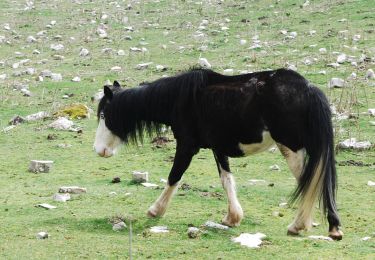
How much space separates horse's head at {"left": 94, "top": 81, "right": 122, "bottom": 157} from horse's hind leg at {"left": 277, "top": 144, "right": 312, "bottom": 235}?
7.79 ft

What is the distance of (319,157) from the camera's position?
747 cm

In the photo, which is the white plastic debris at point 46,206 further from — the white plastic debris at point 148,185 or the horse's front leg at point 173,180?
the white plastic debris at point 148,185

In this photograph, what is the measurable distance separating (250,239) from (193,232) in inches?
23.2

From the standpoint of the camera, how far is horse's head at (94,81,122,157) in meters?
9.12

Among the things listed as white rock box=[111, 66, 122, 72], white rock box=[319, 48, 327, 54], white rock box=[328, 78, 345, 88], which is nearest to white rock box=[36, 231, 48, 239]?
white rock box=[328, 78, 345, 88]

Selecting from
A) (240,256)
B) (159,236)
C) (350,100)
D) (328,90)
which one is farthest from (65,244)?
(328,90)

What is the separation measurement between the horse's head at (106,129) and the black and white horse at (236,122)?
0.04ft

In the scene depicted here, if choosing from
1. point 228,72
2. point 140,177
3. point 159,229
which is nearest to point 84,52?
point 228,72

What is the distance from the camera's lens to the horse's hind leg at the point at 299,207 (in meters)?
7.61

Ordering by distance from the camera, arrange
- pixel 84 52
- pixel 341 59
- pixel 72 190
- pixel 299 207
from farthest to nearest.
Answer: pixel 84 52 → pixel 341 59 → pixel 72 190 → pixel 299 207

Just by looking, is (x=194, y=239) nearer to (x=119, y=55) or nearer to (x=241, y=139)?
(x=241, y=139)

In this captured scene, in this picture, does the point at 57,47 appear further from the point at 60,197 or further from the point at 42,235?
the point at 42,235

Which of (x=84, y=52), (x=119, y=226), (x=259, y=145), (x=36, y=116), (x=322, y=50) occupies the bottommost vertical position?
(x=84, y=52)

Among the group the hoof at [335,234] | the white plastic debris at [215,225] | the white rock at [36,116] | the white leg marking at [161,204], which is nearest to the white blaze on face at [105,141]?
the white leg marking at [161,204]
